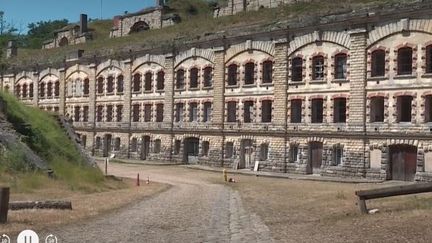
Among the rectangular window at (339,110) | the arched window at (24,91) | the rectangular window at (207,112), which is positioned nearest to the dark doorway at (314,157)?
the rectangular window at (339,110)

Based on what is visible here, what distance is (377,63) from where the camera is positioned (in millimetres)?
36312

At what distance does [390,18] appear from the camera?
3500 cm

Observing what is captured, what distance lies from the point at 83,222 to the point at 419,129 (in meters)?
24.4

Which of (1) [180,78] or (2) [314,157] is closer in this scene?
(2) [314,157]

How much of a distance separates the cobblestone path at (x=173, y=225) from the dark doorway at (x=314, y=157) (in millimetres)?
18610

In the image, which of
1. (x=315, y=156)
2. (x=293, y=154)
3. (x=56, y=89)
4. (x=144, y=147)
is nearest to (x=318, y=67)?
(x=315, y=156)

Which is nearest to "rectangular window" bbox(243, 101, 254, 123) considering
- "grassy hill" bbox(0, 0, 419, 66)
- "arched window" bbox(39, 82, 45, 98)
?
"grassy hill" bbox(0, 0, 419, 66)

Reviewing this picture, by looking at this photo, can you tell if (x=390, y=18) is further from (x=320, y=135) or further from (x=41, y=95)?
(x=41, y=95)

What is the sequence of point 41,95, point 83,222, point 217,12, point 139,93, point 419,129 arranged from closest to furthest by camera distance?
1. point 83,222
2. point 419,129
3. point 139,93
4. point 217,12
5. point 41,95

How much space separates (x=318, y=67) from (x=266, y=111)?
5.41 meters

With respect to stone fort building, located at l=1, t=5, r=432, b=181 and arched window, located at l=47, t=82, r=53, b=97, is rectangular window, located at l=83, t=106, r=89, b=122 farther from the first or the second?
arched window, located at l=47, t=82, r=53, b=97

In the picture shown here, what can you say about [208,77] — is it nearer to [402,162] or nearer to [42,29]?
[402,162]

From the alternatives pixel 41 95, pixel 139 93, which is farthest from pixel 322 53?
pixel 41 95

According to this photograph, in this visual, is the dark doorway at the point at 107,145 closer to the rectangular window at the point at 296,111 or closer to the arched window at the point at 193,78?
the arched window at the point at 193,78
